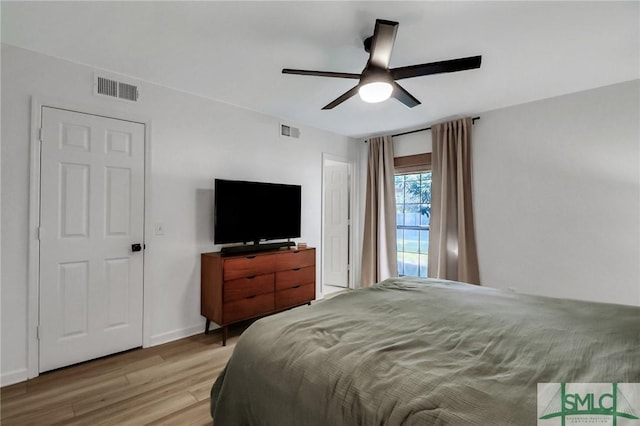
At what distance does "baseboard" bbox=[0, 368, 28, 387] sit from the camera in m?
2.13

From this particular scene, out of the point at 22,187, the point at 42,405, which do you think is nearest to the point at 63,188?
the point at 22,187

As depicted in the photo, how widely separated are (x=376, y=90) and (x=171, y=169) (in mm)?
2154

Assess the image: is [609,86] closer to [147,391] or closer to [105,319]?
[147,391]

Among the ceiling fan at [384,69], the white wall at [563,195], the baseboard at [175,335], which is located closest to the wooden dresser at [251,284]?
the baseboard at [175,335]

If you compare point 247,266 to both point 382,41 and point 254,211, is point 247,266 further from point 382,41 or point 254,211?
point 382,41

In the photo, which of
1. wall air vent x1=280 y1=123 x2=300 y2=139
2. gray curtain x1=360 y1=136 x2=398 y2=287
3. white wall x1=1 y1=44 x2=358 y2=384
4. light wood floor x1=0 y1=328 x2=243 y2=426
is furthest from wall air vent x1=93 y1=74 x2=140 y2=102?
gray curtain x1=360 y1=136 x2=398 y2=287

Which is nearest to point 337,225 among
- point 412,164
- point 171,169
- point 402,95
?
point 412,164

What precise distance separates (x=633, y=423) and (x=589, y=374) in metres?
0.25

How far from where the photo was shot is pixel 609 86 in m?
2.88

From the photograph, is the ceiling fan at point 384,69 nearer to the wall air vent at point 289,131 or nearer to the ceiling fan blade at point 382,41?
the ceiling fan blade at point 382,41

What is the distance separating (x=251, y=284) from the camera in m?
3.05

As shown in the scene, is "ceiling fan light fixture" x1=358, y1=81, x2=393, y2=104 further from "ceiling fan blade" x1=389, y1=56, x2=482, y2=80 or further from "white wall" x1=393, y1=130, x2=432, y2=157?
"white wall" x1=393, y1=130, x2=432, y2=157

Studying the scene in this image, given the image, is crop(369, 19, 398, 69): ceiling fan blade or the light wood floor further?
the light wood floor

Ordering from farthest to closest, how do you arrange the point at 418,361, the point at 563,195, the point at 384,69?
the point at 563,195, the point at 384,69, the point at 418,361
